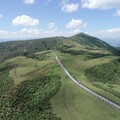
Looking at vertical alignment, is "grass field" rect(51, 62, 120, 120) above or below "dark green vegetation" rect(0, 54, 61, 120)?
above

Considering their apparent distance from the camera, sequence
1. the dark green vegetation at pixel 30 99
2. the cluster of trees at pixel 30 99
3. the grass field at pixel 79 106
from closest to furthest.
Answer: the grass field at pixel 79 106 → the cluster of trees at pixel 30 99 → the dark green vegetation at pixel 30 99

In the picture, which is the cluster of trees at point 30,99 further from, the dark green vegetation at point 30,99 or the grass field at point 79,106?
the grass field at point 79,106

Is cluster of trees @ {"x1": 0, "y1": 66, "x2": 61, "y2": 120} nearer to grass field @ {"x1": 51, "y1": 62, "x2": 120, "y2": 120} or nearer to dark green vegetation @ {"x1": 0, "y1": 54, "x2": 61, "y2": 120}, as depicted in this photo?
dark green vegetation @ {"x1": 0, "y1": 54, "x2": 61, "y2": 120}

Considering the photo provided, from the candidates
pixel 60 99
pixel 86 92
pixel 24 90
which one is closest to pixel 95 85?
pixel 86 92

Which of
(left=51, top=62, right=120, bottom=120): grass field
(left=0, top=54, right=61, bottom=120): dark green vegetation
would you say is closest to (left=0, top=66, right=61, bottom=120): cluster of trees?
(left=0, top=54, right=61, bottom=120): dark green vegetation

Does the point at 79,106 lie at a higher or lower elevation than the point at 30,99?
higher

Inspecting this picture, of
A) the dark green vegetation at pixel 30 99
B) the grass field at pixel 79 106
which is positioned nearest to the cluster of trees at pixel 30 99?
the dark green vegetation at pixel 30 99

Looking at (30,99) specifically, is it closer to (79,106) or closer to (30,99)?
(30,99)

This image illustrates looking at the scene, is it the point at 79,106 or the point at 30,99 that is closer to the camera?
the point at 79,106

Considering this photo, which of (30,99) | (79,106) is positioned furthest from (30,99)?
(79,106)
